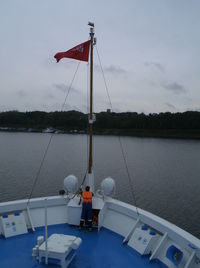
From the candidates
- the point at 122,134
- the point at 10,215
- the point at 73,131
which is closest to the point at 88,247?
the point at 10,215

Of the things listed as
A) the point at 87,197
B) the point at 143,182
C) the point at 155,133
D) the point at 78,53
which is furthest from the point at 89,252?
the point at 155,133

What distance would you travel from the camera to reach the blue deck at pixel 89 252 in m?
4.66

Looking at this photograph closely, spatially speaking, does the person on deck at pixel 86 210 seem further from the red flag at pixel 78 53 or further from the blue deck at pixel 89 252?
the red flag at pixel 78 53

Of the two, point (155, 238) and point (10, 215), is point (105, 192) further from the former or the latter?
point (10, 215)

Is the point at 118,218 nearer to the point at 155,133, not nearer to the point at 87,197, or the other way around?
the point at 87,197

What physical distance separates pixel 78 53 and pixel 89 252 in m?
5.17

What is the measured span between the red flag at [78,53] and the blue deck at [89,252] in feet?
15.5

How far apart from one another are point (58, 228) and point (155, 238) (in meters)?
2.50

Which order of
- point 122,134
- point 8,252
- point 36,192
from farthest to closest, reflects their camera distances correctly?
point 122,134 → point 36,192 → point 8,252

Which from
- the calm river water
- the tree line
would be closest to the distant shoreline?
the tree line

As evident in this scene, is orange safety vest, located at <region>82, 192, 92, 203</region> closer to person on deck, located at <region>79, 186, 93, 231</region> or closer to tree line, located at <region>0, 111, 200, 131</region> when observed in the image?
person on deck, located at <region>79, 186, 93, 231</region>

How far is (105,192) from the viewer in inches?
275

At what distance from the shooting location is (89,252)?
511 cm

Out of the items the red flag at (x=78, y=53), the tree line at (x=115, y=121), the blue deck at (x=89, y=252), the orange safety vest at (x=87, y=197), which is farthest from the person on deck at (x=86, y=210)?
the tree line at (x=115, y=121)
